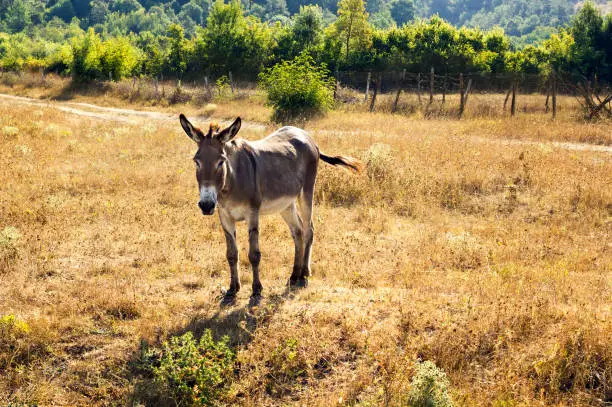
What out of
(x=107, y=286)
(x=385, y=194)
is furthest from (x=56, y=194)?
(x=385, y=194)

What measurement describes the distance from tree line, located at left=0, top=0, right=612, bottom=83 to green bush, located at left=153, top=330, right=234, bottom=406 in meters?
32.3

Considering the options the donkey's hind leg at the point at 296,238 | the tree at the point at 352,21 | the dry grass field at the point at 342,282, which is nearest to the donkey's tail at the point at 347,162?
the donkey's hind leg at the point at 296,238

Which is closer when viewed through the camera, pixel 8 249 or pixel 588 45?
pixel 8 249

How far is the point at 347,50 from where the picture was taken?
37.4m

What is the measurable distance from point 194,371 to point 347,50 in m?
35.1

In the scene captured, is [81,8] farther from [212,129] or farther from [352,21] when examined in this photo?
[212,129]

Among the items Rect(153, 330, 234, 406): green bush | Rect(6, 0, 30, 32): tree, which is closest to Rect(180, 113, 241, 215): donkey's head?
Rect(153, 330, 234, 406): green bush

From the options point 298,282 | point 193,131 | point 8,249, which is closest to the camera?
point 193,131

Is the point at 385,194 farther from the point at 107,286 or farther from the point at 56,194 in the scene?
the point at 56,194

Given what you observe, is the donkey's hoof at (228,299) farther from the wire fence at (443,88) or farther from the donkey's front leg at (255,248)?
the wire fence at (443,88)

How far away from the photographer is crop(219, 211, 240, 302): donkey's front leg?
7004 millimetres

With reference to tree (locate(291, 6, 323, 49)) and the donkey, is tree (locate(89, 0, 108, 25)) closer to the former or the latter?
tree (locate(291, 6, 323, 49))

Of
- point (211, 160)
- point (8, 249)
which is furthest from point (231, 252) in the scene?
point (8, 249)

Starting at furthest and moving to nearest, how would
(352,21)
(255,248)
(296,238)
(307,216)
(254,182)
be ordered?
(352,21) < (307,216) < (296,238) < (255,248) < (254,182)
